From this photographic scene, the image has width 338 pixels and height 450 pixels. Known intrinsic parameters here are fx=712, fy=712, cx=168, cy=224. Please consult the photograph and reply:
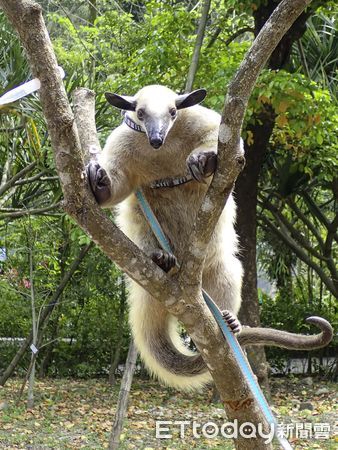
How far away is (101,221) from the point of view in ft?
8.13

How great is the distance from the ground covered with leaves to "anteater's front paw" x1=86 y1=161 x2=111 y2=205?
157 inches

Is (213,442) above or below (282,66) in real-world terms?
below

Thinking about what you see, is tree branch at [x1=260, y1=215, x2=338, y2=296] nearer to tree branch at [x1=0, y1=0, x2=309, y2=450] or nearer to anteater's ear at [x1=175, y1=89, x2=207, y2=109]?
anteater's ear at [x1=175, y1=89, x2=207, y2=109]

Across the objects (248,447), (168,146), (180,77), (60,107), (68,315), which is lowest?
(248,447)

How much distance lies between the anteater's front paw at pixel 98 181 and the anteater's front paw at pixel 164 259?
332 millimetres

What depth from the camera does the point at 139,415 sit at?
7.47 metres

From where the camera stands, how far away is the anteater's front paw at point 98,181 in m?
2.65

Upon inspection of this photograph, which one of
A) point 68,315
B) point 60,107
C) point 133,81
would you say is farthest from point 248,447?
point 68,315

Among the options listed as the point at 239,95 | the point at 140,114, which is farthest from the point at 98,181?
the point at 239,95

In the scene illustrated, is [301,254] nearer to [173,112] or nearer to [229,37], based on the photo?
[229,37]

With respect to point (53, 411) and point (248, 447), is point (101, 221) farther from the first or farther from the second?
point (53, 411)

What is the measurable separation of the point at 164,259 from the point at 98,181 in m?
0.44

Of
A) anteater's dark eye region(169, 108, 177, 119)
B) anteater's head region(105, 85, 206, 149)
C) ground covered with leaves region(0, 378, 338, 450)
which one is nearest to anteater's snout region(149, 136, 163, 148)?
anteater's head region(105, 85, 206, 149)

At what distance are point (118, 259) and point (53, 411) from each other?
5.37m
